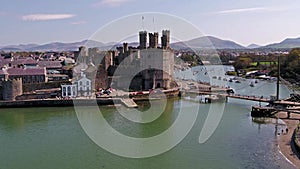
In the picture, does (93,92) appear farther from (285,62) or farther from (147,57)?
(285,62)

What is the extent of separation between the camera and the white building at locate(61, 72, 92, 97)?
63.3 ft

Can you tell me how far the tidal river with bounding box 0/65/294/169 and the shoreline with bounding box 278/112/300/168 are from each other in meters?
0.19

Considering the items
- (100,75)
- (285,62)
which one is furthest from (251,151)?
(285,62)

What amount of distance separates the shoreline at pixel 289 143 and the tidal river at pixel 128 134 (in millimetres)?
190

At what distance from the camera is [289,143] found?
10.9 metres

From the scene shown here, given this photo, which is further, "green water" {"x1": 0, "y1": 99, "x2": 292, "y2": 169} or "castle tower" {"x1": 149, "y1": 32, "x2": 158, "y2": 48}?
"castle tower" {"x1": 149, "y1": 32, "x2": 158, "y2": 48}

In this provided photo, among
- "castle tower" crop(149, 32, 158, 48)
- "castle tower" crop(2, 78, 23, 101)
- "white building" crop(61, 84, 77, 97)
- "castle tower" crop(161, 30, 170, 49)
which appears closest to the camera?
"castle tower" crop(2, 78, 23, 101)

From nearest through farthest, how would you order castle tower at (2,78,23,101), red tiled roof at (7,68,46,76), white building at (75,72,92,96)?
1. castle tower at (2,78,23,101)
2. white building at (75,72,92,96)
3. red tiled roof at (7,68,46,76)

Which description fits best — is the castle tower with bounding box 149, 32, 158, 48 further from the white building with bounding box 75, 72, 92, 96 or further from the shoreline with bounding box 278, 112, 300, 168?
the shoreline with bounding box 278, 112, 300, 168

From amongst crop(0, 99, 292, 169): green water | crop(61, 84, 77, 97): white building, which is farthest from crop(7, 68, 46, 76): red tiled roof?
crop(0, 99, 292, 169): green water

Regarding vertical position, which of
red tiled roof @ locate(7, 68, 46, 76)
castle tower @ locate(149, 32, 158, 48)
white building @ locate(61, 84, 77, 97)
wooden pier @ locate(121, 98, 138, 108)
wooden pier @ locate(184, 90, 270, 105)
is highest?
castle tower @ locate(149, 32, 158, 48)

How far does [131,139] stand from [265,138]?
4.66 metres

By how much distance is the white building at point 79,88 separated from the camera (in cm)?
1928

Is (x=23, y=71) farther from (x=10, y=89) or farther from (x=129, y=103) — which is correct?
(x=129, y=103)
